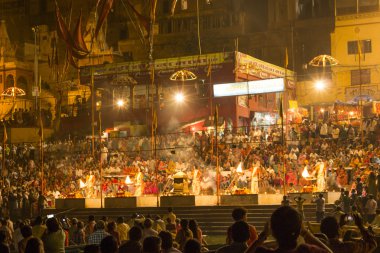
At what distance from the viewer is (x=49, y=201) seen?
1239 inches

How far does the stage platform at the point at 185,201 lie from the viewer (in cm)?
2568

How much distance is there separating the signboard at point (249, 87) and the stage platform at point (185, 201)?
948 centimetres

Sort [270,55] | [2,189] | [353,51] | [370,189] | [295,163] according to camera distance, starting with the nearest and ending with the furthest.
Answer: [370,189] → [295,163] → [2,189] → [353,51] → [270,55]

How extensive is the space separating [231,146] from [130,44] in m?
24.2

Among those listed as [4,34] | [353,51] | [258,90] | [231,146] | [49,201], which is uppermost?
[4,34]

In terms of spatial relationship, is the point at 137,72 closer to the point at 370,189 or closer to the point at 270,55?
the point at 270,55

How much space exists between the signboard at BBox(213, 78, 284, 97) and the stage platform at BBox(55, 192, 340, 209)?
31.1ft

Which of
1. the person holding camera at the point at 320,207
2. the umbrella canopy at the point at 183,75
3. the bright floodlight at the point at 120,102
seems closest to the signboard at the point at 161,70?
the umbrella canopy at the point at 183,75

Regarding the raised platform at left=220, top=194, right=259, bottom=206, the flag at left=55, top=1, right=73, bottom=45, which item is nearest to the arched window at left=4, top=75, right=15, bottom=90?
the flag at left=55, top=1, right=73, bottom=45

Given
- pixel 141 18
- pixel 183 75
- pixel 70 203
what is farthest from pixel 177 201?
pixel 183 75

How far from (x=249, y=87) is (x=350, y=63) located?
9.68 m

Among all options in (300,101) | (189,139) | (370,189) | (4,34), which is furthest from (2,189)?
(4,34)

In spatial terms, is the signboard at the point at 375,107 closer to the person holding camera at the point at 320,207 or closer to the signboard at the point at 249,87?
the signboard at the point at 249,87

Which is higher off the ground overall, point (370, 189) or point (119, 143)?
point (119, 143)
